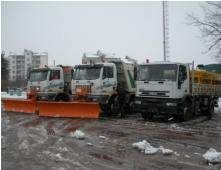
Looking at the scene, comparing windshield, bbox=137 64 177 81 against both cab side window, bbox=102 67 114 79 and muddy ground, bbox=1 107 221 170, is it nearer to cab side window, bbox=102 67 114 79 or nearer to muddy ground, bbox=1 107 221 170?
cab side window, bbox=102 67 114 79

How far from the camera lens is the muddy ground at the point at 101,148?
475 cm

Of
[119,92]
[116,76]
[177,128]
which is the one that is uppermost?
[116,76]

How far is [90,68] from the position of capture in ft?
38.1

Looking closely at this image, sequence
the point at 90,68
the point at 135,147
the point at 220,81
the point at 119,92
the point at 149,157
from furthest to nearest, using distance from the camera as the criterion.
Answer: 1. the point at 220,81
2. the point at 119,92
3. the point at 90,68
4. the point at 135,147
5. the point at 149,157

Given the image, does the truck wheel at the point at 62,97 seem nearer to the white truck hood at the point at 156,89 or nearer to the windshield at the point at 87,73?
the windshield at the point at 87,73

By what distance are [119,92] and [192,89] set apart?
3918mm

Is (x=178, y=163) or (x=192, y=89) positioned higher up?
(x=192, y=89)

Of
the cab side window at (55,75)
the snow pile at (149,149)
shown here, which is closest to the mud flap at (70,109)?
the cab side window at (55,75)

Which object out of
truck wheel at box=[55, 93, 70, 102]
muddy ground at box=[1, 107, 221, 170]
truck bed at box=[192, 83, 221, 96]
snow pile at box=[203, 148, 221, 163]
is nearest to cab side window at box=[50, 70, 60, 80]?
truck wheel at box=[55, 93, 70, 102]

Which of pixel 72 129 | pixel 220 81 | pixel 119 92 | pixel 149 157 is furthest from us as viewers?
pixel 220 81

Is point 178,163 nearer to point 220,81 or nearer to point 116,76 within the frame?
point 116,76

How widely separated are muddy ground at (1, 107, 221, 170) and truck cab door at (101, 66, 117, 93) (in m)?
3.12

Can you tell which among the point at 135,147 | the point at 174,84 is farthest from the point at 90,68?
the point at 135,147

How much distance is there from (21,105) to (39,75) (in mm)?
2098
